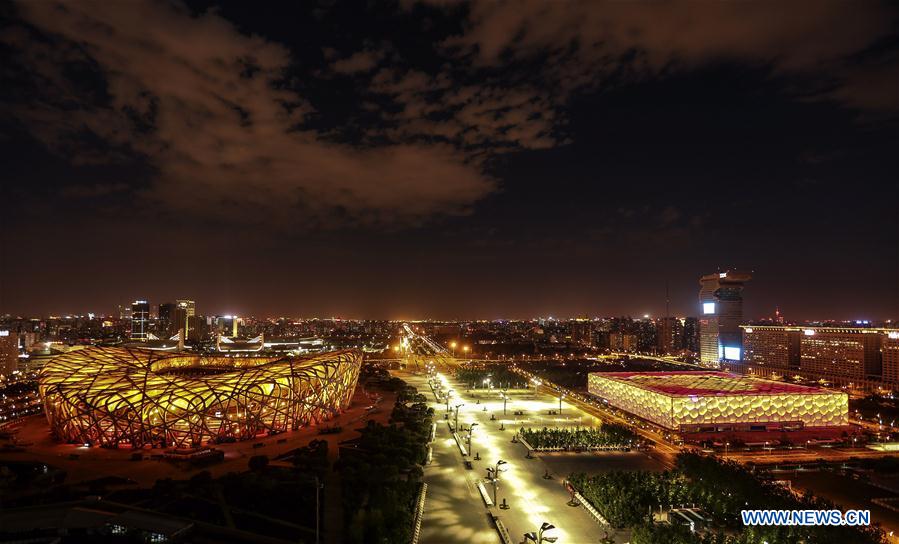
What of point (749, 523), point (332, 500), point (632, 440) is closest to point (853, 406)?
point (632, 440)

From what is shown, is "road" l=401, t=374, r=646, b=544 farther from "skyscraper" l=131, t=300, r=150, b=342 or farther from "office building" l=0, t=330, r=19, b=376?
"skyscraper" l=131, t=300, r=150, b=342

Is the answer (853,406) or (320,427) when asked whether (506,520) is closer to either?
(320,427)

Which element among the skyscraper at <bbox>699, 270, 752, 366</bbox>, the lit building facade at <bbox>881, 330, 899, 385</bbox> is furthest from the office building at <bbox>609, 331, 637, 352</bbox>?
the lit building facade at <bbox>881, 330, 899, 385</bbox>

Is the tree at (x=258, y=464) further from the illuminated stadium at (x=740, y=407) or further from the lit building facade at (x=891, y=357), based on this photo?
the lit building facade at (x=891, y=357)

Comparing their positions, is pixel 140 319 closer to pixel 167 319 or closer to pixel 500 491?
pixel 167 319

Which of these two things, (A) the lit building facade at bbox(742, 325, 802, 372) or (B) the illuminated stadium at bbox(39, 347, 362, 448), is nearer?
(B) the illuminated stadium at bbox(39, 347, 362, 448)

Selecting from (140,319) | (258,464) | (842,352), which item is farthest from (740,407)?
(140,319)
